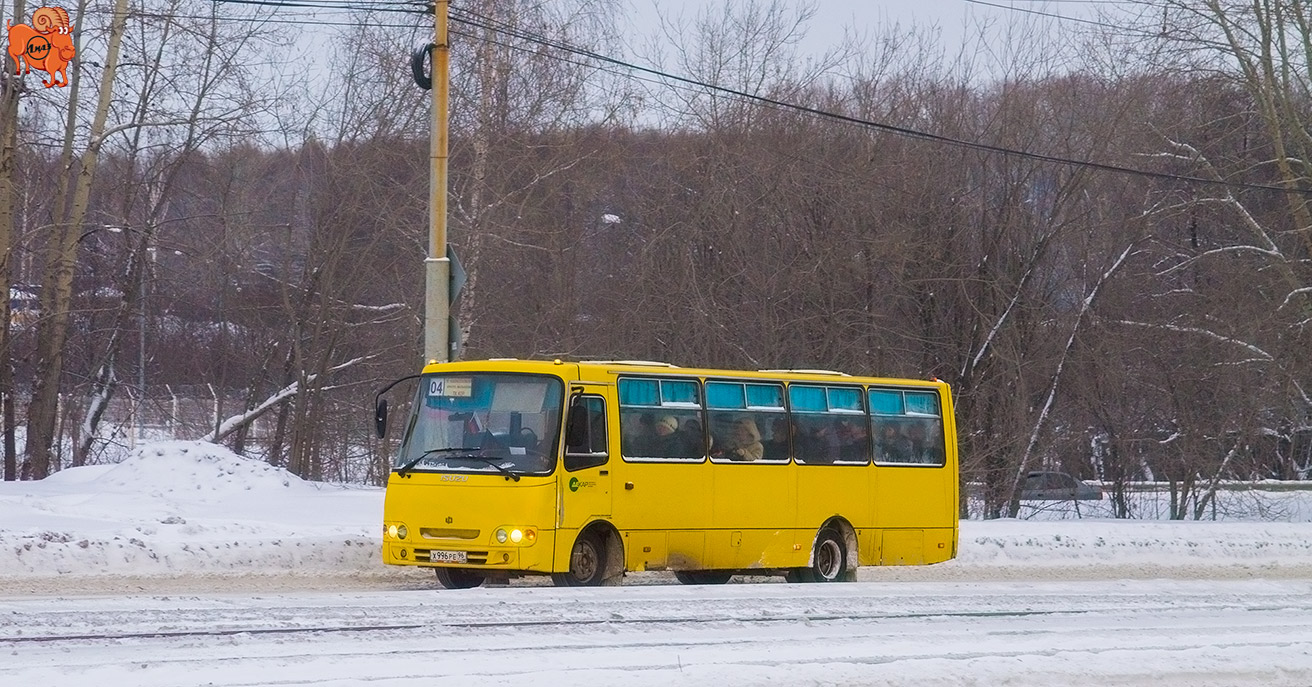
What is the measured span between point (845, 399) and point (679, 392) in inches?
110

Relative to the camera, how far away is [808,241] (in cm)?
3378

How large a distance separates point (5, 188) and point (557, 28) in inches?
443

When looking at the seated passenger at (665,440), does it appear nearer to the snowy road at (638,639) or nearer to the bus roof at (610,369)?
the bus roof at (610,369)

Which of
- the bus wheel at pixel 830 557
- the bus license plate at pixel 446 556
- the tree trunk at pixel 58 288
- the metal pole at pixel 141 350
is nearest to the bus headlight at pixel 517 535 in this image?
the bus license plate at pixel 446 556

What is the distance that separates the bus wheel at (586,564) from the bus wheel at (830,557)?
3.31 meters

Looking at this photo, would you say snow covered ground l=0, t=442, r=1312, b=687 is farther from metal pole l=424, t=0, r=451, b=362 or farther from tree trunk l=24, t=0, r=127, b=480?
tree trunk l=24, t=0, r=127, b=480

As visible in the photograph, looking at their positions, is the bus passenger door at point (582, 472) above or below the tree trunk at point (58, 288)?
below

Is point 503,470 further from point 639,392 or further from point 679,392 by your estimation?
point 679,392

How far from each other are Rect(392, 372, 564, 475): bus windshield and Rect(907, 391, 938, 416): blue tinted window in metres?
5.83

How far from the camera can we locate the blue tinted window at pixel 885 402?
1939 centimetres

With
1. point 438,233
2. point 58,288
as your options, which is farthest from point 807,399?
point 58,288

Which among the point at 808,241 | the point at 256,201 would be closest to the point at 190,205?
the point at 256,201

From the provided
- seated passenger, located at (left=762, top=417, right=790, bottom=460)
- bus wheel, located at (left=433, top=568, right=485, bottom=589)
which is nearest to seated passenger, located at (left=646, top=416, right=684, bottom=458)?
seated passenger, located at (left=762, top=417, right=790, bottom=460)

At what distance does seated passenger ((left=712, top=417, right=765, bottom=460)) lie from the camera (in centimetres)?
1756
